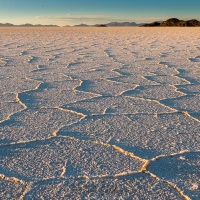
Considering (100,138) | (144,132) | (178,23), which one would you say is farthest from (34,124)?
(178,23)

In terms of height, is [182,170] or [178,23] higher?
[182,170]

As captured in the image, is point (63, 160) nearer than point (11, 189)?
No

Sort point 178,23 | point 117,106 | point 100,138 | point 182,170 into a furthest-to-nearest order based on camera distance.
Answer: point 178,23
point 117,106
point 100,138
point 182,170

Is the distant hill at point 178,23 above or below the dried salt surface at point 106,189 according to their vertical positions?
below

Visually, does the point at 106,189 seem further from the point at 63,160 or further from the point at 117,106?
the point at 117,106

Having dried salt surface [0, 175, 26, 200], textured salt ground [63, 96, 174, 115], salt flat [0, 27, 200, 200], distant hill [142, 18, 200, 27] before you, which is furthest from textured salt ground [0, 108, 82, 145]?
distant hill [142, 18, 200, 27]

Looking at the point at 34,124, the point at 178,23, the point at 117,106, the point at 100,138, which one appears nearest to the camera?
the point at 100,138

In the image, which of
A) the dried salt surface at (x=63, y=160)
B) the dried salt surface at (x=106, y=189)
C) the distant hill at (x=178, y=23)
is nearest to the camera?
the dried salt surface at (x=106, y=189)

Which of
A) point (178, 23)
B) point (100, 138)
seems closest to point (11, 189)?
point (100, 138)

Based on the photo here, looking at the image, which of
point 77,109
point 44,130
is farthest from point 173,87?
point 44,130

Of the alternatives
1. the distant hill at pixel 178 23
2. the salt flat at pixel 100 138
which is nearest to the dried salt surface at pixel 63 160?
the salt flat at pixel 100 138

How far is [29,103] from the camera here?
2.10 metres

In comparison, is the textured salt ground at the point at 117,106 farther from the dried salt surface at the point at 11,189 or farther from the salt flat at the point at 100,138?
the dried salt surface at the point at 11,189

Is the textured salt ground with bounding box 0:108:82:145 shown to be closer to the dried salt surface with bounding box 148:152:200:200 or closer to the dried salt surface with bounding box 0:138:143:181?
the dried salt surface with bounding box 0:138:143:181
